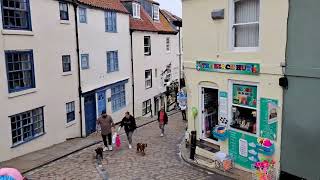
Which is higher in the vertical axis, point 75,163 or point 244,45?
point 244,45

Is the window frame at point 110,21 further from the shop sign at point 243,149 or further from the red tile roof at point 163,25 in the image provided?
the shop sign at point 243,149

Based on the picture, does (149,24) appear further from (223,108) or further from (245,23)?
(245,23)

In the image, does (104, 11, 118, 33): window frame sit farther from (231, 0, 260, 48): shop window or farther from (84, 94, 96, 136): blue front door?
(231, 0, 260, 48): shop window

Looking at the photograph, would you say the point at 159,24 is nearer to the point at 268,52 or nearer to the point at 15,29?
the point at 15,29

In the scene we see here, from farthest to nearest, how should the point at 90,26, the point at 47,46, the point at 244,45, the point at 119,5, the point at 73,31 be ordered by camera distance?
the point at 119,5
the point at 90,26
the point at 73,31
the point at 47,46
the point at 244,45

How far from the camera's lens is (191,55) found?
12.7m

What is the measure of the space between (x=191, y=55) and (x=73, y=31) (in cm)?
791

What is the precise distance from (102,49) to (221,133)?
11.8m

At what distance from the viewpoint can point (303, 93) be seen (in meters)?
9.35

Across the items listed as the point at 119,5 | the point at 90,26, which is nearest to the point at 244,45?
the point at 90,26

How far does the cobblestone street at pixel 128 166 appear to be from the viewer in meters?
11.4

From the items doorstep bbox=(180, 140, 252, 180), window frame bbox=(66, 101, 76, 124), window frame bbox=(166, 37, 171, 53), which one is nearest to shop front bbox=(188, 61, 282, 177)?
doorstep bbox=(180, 140, 252, 180)

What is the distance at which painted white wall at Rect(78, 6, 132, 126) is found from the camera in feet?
63.5

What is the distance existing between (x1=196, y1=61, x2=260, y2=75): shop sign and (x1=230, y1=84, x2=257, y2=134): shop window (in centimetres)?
51
